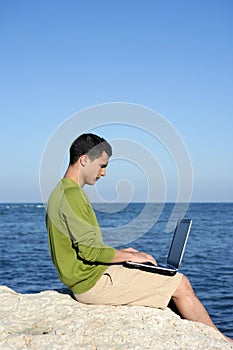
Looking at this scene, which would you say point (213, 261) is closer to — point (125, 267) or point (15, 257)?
point (15, 257)

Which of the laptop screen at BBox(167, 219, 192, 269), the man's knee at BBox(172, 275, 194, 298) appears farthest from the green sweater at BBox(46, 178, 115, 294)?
the man's knee at BBox(172, 275, 194, 298)

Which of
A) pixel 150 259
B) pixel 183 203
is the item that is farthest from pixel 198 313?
pixel 183 203

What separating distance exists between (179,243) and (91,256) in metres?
0.97

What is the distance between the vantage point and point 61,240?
5234 millimetres

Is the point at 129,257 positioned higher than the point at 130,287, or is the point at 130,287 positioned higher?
the point at 129,257

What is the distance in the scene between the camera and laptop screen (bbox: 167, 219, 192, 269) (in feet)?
17.5

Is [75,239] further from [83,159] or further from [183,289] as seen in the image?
[183,289]

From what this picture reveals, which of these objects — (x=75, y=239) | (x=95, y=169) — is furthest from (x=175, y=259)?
(x=95, y=169)

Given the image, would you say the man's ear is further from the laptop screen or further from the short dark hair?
the laptop screen

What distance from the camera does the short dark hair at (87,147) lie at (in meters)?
5.30

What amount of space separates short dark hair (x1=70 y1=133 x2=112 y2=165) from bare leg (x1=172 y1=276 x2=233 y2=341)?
5.26 feet

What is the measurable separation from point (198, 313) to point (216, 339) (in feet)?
1.40

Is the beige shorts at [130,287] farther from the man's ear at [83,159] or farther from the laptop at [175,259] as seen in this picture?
the man's ear at [83,159]

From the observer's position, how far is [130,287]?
5.43 meters
